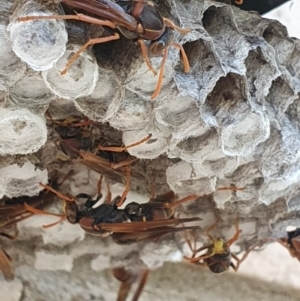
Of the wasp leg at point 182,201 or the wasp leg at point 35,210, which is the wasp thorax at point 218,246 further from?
the wasp leg at point 35,210

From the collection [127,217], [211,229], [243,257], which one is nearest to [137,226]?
[127,217]

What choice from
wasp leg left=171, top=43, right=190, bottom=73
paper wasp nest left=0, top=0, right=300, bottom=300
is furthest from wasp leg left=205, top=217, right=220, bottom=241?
wasp leg left=171, top=43, right=190, bottom=73

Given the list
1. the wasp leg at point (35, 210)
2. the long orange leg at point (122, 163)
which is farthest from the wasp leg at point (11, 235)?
the long orange leg at point (122, 163)

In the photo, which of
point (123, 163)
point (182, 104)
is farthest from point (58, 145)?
point (182, 104)

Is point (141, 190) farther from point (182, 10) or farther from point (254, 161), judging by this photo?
point (182, 10)

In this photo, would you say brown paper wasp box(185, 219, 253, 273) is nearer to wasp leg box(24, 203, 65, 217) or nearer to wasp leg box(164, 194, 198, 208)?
wasp leg box(164, 194, 198, 208)

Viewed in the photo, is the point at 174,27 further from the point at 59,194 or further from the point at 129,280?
the point at 129,280

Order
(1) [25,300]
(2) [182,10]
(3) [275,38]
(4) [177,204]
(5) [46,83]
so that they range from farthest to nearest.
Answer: (1) [25,300], (4) [177,204], (3) [275,38], (2) [182,10], (5) [46,83]
